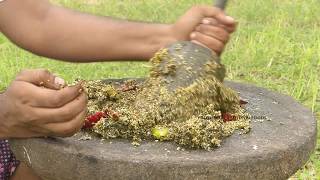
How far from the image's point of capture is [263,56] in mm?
5613

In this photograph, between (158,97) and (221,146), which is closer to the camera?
(221,146)

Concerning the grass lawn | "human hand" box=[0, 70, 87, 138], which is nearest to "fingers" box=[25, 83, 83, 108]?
"human hand" box=[0, 70, 87, 138]

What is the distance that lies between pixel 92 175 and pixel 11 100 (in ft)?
1.08

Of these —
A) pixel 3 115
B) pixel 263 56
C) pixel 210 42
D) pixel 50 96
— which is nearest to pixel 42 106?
pixel 50 96

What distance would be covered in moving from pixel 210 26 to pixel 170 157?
2.25 ft

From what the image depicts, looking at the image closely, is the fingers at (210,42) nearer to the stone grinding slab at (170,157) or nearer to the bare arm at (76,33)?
the bare arm at (76,33)

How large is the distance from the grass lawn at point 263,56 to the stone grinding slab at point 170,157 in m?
1.85

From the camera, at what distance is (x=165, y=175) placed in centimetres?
188

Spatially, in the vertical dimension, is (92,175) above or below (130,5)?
above

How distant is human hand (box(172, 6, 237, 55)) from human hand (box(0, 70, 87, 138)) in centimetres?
61

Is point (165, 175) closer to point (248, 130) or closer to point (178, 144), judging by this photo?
point (178, 144)

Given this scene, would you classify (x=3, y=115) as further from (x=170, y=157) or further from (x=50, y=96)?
(x=170, y=157)

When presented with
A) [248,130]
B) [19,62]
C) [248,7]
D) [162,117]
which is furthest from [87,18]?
[248,7]

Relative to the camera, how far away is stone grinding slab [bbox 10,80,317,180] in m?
A: 1.88
